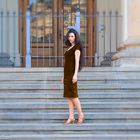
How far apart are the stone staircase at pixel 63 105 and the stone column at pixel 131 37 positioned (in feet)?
1.94

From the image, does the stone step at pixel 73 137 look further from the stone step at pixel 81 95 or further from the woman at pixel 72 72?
the stone step at pixel 81 95

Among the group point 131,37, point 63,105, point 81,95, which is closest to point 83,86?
point 81,95

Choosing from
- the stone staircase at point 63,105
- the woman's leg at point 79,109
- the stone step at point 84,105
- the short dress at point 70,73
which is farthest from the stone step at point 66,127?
the stone step at point 84,105

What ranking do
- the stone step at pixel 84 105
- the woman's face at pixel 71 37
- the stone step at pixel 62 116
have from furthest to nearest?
the stone step at pixel 84 105 → the stone step at pixel 62 116 → the woman's face at pixel 71 37

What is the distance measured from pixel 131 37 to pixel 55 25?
11.9 feet

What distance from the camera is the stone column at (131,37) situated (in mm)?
12617

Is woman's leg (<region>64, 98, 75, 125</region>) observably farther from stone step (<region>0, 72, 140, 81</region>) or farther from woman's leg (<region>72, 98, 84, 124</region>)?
stone step (<region>0, 72, 140, 81</region>)

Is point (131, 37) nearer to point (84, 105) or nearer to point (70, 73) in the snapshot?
point (84, 105)

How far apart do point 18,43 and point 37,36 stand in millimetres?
581

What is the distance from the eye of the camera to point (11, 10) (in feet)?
52.1

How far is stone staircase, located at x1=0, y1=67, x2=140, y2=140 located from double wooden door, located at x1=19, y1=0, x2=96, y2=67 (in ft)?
12.6

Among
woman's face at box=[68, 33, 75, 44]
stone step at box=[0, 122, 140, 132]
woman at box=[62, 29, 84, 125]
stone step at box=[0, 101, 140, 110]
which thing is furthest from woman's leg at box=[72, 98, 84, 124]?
woman's face at box=[68, 33, 75, 44]

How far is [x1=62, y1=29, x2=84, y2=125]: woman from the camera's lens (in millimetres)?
9719

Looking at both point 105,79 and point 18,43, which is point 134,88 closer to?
point 105,79
